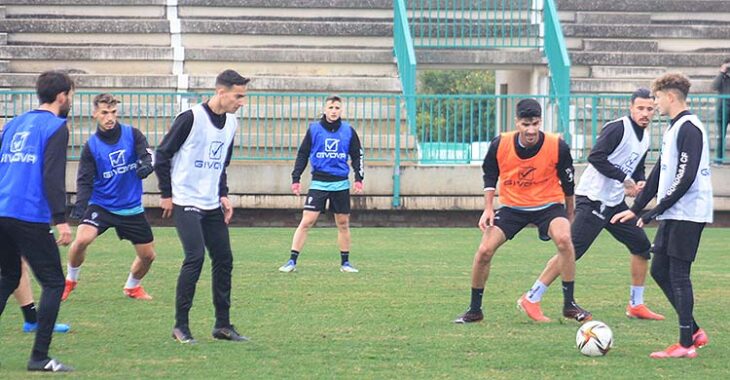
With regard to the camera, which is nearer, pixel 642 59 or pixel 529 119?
pixel 529 119

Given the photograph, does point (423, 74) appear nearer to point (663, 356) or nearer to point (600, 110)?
point (600, 110)

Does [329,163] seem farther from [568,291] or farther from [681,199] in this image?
[681,199]

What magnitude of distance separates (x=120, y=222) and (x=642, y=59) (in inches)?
606

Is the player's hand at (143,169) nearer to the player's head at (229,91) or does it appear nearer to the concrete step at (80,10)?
the player's head at (229,91)

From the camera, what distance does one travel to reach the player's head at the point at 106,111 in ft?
34.9

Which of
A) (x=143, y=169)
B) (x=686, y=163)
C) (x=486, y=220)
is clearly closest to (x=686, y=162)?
(x=686, y=163)

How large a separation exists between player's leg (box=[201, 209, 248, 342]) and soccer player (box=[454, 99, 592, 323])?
6.36 ft

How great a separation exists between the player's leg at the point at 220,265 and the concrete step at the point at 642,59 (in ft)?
52.5

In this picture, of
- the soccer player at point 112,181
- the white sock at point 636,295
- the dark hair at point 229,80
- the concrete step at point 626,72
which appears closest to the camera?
the dark hair at point 229,80

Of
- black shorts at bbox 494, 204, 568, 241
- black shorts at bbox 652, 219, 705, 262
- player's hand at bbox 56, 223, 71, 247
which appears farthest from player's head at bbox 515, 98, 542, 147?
player's hand at bbox 56, 223, 71, 247

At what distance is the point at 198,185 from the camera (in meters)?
8.83

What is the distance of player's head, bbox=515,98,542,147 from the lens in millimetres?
9484

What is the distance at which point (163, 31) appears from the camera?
934 inches

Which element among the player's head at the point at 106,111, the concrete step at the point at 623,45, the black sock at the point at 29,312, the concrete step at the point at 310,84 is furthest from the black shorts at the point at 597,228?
the concrete step at the point at 623,45
